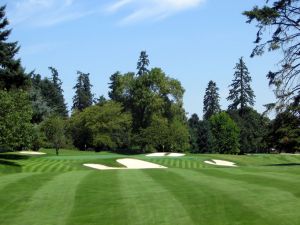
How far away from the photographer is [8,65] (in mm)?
48531

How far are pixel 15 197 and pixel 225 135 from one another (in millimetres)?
86397

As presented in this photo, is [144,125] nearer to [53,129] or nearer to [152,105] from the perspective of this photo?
[152,105]

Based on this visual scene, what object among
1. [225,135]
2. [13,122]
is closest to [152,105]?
[225,135]

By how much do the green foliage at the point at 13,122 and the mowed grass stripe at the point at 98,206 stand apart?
75.8 ft

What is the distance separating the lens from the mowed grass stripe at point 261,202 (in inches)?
377

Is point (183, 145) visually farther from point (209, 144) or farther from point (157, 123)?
point (209, 144)

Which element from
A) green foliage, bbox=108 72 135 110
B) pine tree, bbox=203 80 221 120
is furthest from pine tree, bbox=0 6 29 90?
pine tree, bbox=203 80 221 120

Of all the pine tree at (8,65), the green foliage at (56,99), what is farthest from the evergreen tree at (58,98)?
the pine tree at (8,65)

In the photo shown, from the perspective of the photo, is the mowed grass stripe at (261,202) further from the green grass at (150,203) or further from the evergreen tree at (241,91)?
the evergreen tree at (241,91)

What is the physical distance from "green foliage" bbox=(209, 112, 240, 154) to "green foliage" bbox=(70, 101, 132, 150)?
19010 millimetres

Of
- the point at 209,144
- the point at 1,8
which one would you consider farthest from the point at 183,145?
the point at 1,8

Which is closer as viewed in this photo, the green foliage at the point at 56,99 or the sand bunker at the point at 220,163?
the sand bunker at the point at 220,163

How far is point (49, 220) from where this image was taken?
33.4 feet

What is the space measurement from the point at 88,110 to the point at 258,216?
84.4 m
